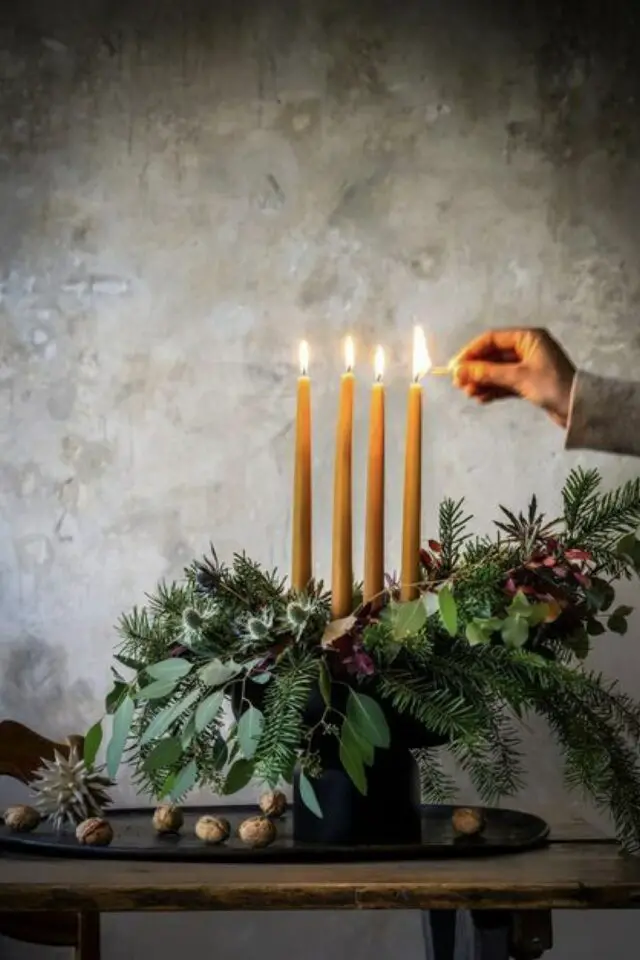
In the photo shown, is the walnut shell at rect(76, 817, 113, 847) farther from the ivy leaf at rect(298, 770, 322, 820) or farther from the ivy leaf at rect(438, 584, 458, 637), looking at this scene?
the ivy leaf at rect(438, 584, 458, 637)

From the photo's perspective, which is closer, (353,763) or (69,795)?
(353,763)

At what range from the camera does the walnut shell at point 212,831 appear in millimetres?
912

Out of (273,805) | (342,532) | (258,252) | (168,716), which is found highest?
(258,252)

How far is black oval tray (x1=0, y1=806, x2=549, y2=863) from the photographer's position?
0.85 metres

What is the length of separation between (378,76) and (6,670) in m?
0.82

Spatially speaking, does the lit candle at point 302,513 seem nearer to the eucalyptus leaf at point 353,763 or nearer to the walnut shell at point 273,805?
the eucalyptus leaf at point 353,763

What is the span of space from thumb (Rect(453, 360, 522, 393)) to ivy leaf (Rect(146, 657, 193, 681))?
362 millimetres

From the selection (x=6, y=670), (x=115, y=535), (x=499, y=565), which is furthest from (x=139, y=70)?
(x=499, y=565)

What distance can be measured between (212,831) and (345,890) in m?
0.19

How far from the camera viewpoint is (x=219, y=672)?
0.85 m

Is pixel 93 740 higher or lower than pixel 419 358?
lower

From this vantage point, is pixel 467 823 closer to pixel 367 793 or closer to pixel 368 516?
pixel 367 793

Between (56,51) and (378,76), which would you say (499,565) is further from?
(56,51)

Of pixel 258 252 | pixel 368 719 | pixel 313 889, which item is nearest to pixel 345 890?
pixel 313 889
